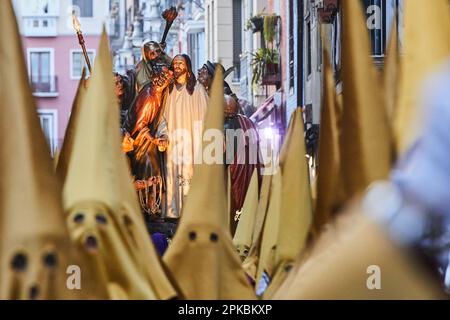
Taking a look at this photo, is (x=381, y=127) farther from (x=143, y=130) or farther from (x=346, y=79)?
(x=143, y=130)

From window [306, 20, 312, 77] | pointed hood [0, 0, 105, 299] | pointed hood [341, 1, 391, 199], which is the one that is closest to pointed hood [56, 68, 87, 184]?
pointed hood [0, 0, 105, 299]

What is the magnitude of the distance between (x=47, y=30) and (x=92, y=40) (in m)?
0.21

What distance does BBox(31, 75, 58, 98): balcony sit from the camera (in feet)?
15.6

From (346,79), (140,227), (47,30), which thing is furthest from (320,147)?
(47,30)

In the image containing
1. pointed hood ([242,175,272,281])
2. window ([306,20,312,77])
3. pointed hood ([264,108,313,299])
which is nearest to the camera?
pointed hood ([264,108,313,299])

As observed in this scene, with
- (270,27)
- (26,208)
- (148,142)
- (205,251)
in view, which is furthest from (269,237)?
(270,27)

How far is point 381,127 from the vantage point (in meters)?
4.57

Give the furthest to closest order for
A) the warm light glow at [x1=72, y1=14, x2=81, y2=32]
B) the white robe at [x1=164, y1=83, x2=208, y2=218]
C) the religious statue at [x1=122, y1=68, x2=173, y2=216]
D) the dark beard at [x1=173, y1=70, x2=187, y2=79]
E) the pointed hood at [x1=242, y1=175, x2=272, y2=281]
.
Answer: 1. the dark beard at [x1=173, y1=70, x2=187, y2=79]
2. the religious statue at [x1=122, y1=68, x2=173, y2=216]
3. the white robe at [x1=164, y1=83, x2=208, y2=218]
4. the warm light glow at [x1=72, y1=14, x2=81, y2=32]
5. the pointed hood at [x1=242, y1=175, x2=272, y2=281]

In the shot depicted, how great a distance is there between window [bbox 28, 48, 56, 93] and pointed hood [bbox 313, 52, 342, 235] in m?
1.13

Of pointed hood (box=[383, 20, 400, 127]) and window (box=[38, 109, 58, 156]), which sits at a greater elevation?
pointed hood (box=[383, 20, 400, 127])

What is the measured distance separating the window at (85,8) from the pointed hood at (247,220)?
147cm

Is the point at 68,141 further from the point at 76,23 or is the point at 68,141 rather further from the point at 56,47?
the point at 76,23

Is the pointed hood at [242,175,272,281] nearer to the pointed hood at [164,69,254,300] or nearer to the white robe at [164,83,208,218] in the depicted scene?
the white robe at [164,83,208,218]

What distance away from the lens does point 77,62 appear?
5656 millimetres
